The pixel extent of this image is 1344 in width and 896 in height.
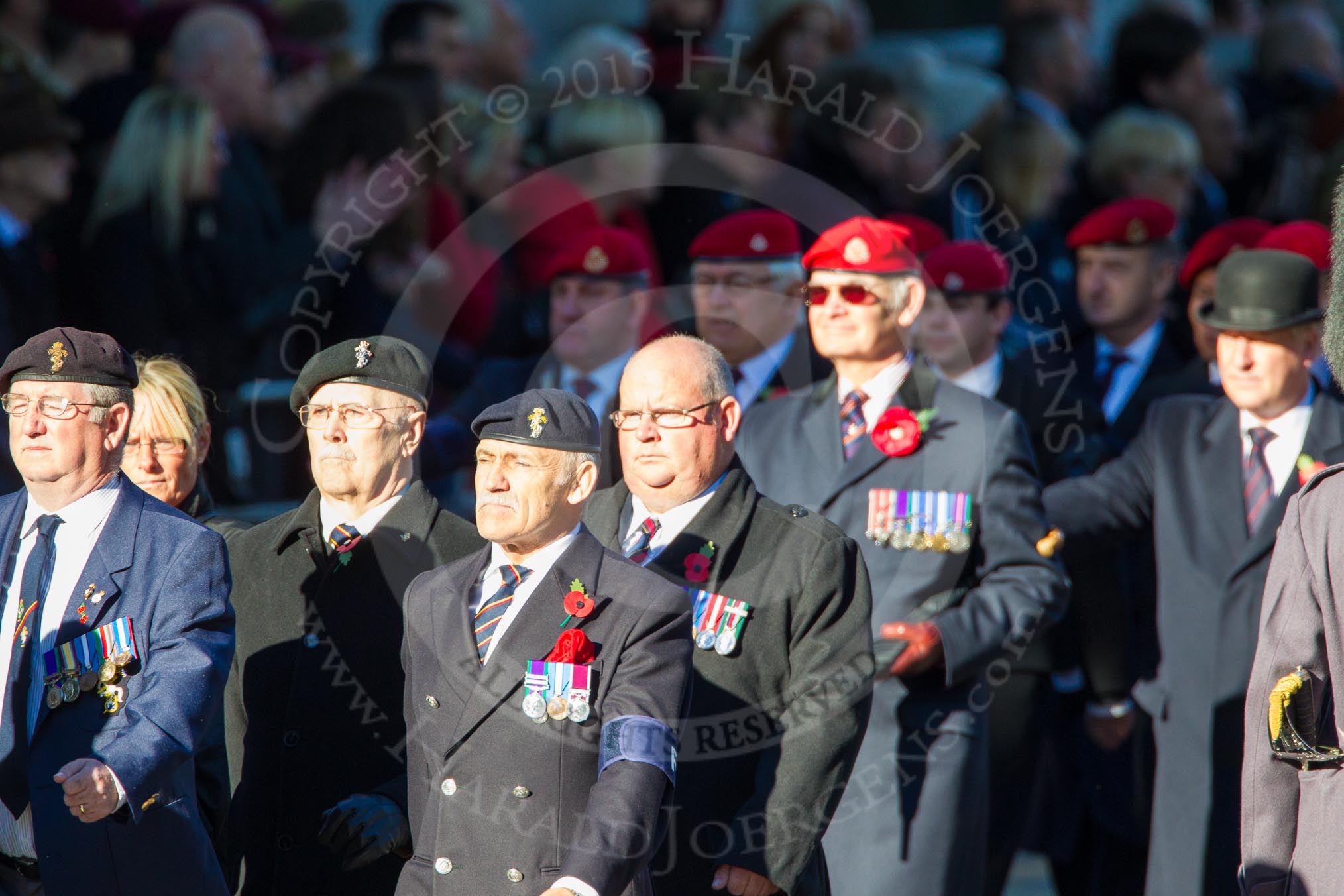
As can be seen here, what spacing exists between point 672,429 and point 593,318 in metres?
2.19

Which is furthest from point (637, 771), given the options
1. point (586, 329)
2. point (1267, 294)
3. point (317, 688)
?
point (586, 329)

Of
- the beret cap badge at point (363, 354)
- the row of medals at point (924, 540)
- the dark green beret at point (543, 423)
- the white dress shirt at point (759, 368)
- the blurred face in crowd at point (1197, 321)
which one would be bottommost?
the row of medals at point (924, 540)

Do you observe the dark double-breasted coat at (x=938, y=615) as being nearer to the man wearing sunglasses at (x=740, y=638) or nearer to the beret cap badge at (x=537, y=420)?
the man wearing sunglasses at (x=740, y=638)

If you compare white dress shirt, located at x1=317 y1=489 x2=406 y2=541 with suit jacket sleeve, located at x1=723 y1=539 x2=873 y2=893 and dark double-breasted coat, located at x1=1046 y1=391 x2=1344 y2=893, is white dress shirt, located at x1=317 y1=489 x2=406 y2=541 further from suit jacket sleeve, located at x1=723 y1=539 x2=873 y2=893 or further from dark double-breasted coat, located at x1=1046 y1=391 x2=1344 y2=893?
dark double-breasted coat, located at x1=1046 y1=391 x2=1344 y2=893

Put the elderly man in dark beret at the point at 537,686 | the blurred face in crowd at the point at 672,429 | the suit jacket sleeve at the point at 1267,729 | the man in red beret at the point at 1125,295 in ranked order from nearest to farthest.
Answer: the suit jacket sleeve at the point at 1267,729, the elderly man in dark beret at the point at 537,686, the blurred face in crowd at the point at 672,429, the man in red beret at the point at 1125,295

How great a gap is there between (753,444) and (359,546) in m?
1.33

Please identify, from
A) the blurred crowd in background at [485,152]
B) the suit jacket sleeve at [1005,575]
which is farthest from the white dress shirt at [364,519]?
the suit jacket sleeve at [1005,575]

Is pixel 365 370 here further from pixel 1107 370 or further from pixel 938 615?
pixel 1107 370

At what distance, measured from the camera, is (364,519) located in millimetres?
4551

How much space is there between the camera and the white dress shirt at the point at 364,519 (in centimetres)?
454

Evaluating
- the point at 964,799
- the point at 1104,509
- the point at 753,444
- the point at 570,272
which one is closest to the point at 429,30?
the point at 570,272

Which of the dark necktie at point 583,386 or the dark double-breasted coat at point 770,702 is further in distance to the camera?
the dark necktie at point 583,386

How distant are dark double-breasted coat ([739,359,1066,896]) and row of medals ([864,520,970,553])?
19 millimetres

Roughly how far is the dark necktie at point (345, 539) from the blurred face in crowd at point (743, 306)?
2157mm
